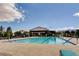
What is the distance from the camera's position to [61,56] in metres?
3.76

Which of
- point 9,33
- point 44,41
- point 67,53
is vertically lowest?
point 67,53

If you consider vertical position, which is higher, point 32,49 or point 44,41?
point 44,41

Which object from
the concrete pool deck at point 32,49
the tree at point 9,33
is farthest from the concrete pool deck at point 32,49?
the tree at point 9,33

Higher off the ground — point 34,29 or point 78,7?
point 78,7

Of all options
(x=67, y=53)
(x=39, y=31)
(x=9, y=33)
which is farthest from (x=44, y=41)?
(x=9, y=33)

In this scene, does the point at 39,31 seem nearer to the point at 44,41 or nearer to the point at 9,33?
the point at 44,41

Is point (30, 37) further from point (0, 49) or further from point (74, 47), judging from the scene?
point (74, 47)

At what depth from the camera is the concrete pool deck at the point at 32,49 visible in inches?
149

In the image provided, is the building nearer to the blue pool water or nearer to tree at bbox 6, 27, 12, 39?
the blue pool water

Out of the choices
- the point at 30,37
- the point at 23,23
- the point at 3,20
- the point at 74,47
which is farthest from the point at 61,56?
the point at 3,20

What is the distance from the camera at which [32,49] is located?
3.82 meters

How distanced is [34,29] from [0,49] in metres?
0.76

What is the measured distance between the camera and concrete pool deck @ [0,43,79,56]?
3793 mm

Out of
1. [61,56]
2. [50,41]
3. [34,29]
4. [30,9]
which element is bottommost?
[61,56]
